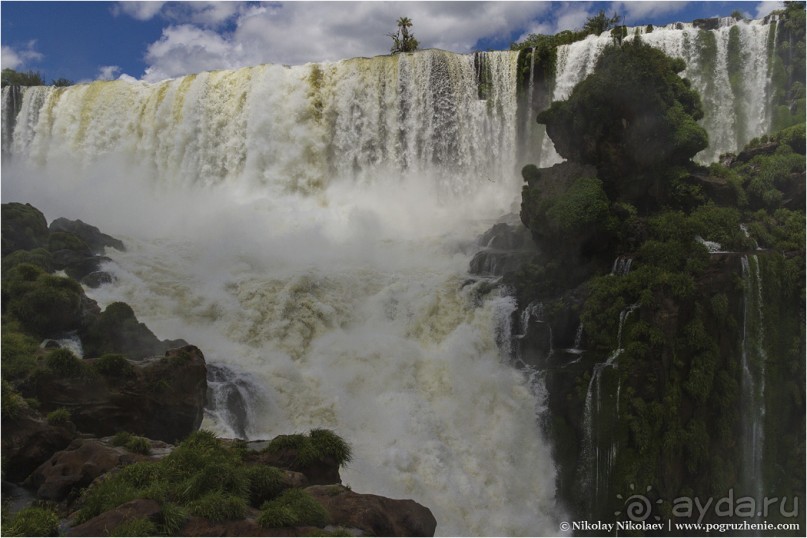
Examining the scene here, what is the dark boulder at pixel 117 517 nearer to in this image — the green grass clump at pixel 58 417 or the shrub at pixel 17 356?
the green grass clump at pixel 58 417

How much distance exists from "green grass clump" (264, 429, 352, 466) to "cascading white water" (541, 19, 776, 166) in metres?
19.1

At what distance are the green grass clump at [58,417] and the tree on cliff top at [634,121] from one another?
43.6ft

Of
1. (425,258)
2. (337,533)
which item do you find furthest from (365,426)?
(425,258)

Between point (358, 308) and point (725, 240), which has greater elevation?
point (725, 240)

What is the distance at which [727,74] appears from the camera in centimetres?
2231

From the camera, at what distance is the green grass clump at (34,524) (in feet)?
21.9

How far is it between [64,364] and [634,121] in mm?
13932

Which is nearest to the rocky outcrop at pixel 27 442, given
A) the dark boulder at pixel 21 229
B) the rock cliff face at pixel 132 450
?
the rock cliff face at pixel 132 450

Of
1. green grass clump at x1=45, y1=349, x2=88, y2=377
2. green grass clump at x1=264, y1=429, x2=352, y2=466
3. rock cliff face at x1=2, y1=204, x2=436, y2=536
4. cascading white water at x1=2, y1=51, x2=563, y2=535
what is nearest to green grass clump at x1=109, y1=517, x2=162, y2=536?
rock cliff face at x1=2, y1=204, x2=436, y2=536

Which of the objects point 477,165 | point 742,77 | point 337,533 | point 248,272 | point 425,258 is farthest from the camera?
point 477,165

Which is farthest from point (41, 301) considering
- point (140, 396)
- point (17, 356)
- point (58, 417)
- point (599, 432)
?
point (599, 432)

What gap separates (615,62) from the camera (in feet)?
52.7

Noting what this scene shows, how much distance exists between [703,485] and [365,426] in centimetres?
708

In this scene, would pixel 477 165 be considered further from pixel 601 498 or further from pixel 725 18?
pixel 601 498
